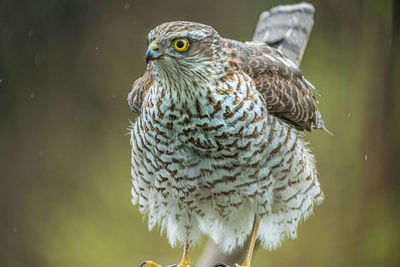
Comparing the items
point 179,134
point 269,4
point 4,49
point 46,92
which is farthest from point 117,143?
point 179,134

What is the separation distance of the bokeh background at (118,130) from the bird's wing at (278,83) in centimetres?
162

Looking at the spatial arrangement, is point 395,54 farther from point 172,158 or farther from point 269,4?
point 172,158

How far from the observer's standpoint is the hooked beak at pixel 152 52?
6.72 ft

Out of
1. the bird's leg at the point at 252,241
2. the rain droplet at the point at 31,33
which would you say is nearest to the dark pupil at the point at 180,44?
the bird's leg at the point at 252,241

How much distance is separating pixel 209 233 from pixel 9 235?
2195 millimetres

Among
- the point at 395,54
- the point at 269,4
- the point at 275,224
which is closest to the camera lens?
the point at 275,224

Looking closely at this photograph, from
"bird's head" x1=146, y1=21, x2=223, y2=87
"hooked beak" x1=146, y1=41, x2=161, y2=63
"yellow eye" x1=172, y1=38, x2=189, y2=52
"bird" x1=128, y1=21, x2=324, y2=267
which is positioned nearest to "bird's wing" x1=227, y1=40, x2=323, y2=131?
"bird" x1=128, y1=21, x2=324, y2=267

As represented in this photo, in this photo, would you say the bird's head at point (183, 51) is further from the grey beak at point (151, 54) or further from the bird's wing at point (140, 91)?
the bird's wing at point (140, 91)

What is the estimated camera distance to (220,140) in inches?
92.7

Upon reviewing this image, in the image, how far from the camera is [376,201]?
4.45 m

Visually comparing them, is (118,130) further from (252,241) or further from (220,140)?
(220,140)

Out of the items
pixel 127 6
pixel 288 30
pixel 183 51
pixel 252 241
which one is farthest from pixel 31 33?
pixel 183 51

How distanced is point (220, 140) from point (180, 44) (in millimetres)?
440

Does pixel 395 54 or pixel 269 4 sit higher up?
pixel 269 4
